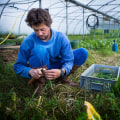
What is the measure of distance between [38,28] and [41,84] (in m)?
0.60

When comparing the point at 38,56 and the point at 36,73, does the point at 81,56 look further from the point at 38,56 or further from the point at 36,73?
the point at 36,73

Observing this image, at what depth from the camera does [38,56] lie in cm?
155

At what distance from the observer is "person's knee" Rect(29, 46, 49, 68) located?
155 centimetres

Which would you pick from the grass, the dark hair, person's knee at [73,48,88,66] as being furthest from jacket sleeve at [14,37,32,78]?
person's knee at [73,48,88,66]

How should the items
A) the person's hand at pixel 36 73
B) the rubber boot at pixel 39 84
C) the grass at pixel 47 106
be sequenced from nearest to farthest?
the grass at pixel 47 106, the person's hand at pixel 36 73, the rubber boot at pixel 39 84

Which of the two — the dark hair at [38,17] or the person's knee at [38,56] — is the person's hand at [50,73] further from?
the dark hair at [38,17]

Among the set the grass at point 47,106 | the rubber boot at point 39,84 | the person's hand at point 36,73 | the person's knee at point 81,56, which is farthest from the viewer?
the person's knee at point 81,56

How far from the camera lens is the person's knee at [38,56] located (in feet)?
5.09

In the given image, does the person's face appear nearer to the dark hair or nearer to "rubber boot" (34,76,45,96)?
the dark hair

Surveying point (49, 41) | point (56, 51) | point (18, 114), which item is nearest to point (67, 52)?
point (56, 51)

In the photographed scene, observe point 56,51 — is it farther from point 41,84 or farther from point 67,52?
point 41,84

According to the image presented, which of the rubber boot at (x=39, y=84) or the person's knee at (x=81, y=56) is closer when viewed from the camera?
the rubber boot at (x=39, y=84)

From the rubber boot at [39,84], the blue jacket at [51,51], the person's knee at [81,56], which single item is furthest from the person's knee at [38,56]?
the person's knee at [81,56]

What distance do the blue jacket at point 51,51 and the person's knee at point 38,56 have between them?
50 millimetres
